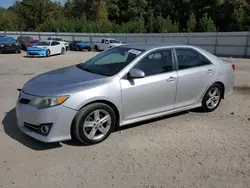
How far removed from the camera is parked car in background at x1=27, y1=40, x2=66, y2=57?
60.5 ft

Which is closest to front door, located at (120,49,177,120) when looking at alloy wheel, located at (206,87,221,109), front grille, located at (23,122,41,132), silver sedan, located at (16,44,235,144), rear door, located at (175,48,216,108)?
silver sedan, located at (16,44,235,144)

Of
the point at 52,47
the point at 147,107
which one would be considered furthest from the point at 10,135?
the point at 52,47

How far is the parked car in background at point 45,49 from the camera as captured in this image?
18.5 meters

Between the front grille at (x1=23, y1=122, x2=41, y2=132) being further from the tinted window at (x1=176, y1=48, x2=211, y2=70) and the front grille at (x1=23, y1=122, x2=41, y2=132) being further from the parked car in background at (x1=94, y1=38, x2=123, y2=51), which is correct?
the parked car in background at (x1=94, y1=38, x2=123, y2=51)

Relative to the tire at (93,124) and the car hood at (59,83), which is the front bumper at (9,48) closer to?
the car hood at (59,83)

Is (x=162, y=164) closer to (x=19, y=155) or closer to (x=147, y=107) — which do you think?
(x=147, y=107)

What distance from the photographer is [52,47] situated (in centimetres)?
2008

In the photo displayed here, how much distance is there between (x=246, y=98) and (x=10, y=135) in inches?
224

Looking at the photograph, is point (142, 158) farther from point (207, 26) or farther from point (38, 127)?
point (207, 26)

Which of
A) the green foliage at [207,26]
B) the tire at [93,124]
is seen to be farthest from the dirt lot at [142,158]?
the green foliage at [207,26]

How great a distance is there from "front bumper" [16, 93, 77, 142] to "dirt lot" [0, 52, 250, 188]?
0.25 metres

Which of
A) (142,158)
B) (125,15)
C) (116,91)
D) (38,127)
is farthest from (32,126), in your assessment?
(125,15)

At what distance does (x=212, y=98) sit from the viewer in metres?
5.27

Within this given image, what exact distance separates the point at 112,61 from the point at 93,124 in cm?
142
